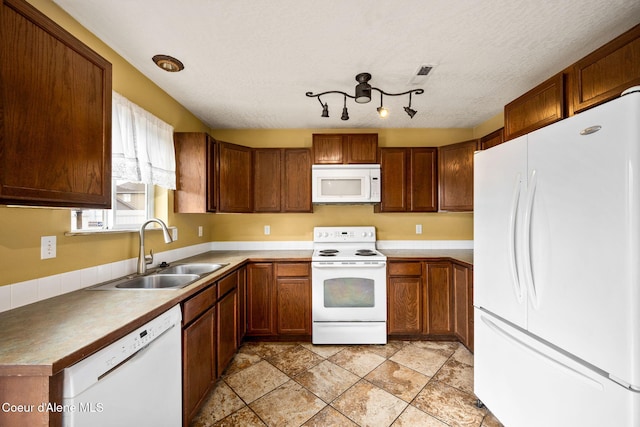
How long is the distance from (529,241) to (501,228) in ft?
0.77

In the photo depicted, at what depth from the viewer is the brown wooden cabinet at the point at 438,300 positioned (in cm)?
261

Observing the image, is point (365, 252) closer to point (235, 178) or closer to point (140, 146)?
point (235, 178)

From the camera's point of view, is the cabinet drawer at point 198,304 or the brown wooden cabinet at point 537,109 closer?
the cabinet drawer at point 198,304

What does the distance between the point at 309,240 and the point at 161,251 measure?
1637mm

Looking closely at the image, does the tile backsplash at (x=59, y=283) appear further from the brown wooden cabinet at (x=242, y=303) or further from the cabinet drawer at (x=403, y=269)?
the cabinet drawer at (x=403, y=269)

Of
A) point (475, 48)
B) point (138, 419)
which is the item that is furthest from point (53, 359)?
point (475, 48)

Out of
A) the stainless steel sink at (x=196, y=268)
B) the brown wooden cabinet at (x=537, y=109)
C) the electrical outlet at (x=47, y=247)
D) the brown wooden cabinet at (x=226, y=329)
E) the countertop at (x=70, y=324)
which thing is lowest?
the brown wooden cabinet at (x=226, y=329)

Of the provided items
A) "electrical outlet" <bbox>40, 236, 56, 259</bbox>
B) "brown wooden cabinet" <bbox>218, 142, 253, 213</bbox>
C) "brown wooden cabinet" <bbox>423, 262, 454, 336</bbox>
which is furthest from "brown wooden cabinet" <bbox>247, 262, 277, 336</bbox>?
"brown wooden cabinet" <bbox>423, 262, 454, 336</bbox>

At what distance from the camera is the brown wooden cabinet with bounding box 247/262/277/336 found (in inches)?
102

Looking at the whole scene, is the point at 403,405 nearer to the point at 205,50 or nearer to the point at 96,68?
the point at 96,68

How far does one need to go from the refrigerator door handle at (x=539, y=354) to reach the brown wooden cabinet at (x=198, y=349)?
1874 millimetres

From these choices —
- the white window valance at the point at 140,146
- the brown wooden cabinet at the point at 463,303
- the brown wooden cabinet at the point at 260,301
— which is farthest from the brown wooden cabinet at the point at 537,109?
the white window valance at the point at 140,146

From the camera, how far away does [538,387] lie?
1253 millimetres

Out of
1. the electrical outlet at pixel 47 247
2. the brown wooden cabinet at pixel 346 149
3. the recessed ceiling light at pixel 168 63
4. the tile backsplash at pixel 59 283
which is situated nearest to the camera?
the tile backsplash at pixel 59 283
